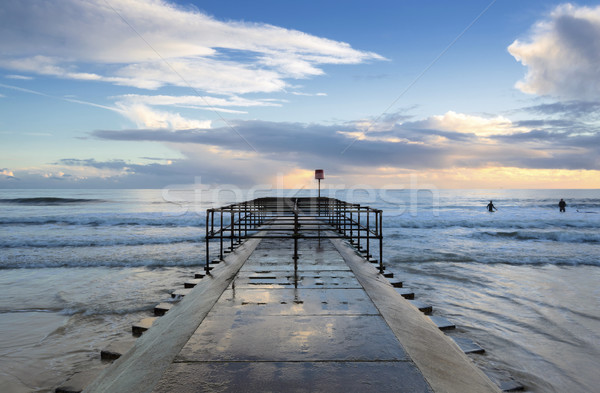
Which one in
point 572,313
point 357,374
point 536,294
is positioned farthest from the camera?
point 536,294

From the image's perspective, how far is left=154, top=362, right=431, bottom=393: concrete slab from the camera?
2.91 m

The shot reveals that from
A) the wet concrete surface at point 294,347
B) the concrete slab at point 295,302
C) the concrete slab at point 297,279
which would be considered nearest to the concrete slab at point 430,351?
the wet concrete surface at point 294,347

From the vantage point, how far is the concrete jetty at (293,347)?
3.04 m

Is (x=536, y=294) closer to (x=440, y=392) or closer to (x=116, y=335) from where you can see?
(x=440, y=392)

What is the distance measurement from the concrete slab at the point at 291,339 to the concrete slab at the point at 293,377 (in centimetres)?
14

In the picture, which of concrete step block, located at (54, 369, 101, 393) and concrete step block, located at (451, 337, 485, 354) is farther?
concrete step block, located at (451, 337, 485, 354)

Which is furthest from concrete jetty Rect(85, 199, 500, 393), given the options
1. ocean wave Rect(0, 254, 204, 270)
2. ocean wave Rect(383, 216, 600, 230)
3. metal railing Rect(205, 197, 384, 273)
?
ocean wave Rect(383, 216, 600, 230)

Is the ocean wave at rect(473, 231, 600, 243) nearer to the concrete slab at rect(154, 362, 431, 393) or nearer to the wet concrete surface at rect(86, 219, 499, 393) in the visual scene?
the wet concrete surface at rect(86, 219, 499, 393)

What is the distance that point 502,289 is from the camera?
11.4 m

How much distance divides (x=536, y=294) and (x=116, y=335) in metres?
11.9

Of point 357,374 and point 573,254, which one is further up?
point 357,374

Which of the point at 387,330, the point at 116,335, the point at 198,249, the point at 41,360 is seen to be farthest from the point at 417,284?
the point at 198,249

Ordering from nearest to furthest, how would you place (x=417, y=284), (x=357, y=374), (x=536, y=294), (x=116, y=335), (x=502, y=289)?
(x=357, y=374), (x=116, y=335), (x=536, y=294), (x=502, y=289), (x=417, y=284)

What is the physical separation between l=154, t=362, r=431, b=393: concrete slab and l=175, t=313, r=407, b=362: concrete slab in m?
0.14
